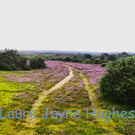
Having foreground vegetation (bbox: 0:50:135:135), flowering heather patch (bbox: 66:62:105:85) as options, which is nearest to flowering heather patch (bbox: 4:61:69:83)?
flowering heather patch (bbox: 66:62:105:85)

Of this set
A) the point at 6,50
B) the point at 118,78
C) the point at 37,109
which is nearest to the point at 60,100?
the point at 37,109

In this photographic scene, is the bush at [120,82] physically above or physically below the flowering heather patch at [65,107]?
above

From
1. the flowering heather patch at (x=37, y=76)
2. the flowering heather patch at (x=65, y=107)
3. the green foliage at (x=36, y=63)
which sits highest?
the green foliage at (x=36, y=63)

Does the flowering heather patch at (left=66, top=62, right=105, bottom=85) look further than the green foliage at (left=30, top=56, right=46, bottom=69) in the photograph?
No

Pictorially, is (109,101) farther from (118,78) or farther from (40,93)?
(40,93)

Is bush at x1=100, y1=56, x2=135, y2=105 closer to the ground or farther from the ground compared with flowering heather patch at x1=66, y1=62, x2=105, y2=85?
farther from the ground

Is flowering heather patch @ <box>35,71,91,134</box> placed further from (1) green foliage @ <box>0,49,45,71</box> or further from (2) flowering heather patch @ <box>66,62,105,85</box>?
(1) green foliage @ <box>0,49,45,71</box>

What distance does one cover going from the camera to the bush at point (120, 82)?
18359 millimetres

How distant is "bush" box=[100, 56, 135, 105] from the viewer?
60.2ft

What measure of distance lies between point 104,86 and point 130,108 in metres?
4.70

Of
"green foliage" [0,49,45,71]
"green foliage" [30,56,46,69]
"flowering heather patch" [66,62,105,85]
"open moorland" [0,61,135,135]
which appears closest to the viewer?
"open moorland" [0,61,135,135]

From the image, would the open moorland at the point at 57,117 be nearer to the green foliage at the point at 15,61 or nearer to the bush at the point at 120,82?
the bush at the point at 120,82

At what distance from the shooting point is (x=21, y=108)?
16688 mm

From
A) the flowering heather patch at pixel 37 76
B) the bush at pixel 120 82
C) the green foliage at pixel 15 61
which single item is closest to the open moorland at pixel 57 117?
the bush at pixel 120 82
